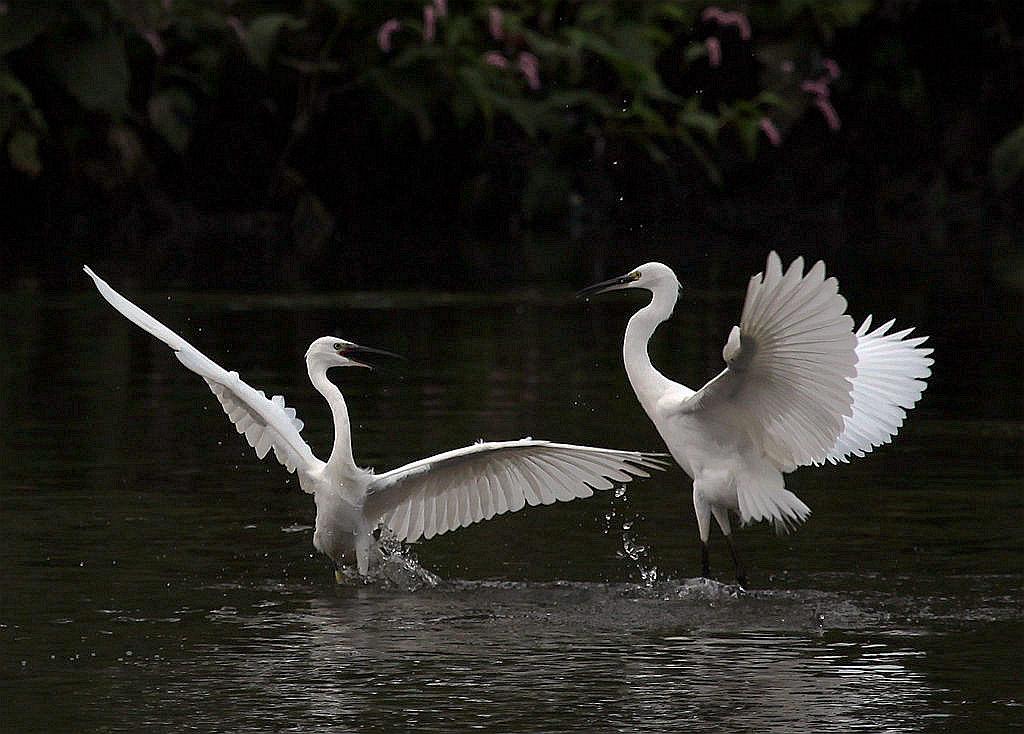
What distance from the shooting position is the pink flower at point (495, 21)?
25969 mm

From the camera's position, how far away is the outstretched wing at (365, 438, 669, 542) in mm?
8516

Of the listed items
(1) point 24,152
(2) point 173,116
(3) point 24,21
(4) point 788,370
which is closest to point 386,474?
(4) point 788,370

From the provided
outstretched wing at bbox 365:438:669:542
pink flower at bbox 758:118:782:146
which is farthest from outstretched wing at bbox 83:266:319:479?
pink flower at bbox 758:118:782:146

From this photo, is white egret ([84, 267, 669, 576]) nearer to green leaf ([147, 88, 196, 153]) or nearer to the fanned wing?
the fanned wing

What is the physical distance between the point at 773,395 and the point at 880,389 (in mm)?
1083

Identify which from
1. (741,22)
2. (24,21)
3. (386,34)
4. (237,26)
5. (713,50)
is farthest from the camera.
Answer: (713,50)

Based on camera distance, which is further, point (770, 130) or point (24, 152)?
point (770, 130)

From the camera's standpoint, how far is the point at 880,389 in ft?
29.5

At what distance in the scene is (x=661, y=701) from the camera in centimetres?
632

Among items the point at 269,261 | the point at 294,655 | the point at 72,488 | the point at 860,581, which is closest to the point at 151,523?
the point at 72,488

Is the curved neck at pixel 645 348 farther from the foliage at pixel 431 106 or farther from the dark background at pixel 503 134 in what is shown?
the foliage at pixel 431 106

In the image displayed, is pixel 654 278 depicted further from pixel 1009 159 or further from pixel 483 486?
pixel 1009 159

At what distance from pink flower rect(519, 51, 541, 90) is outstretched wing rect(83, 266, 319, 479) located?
17.4 m

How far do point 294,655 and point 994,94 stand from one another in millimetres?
24260
